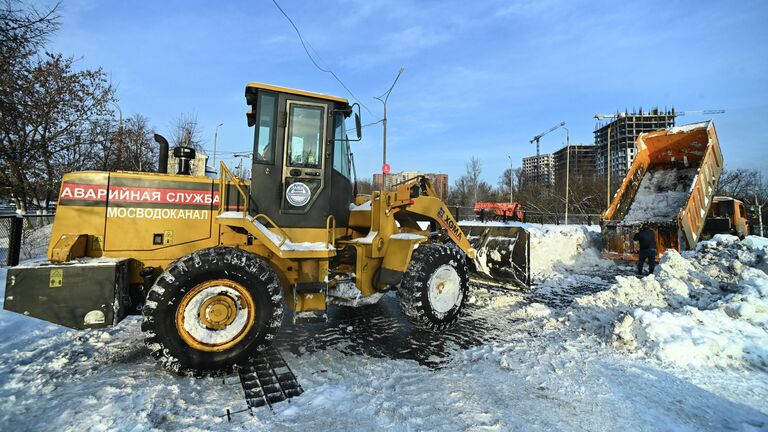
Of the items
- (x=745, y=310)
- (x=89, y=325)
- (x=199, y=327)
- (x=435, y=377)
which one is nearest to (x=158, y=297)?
(x=199, y=327)

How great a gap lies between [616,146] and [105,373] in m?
64.2

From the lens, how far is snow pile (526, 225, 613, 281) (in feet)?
35.4

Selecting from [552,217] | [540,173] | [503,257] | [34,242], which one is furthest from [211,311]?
[540,173]

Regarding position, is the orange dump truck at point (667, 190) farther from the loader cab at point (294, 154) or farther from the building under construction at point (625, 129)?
the building under construction at point (625, 129)

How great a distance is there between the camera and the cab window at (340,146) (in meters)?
4.91

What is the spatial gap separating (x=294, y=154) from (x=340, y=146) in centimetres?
70

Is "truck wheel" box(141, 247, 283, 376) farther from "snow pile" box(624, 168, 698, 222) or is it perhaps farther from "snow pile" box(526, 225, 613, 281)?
"snow pile" box(624, 168, 698, 222)

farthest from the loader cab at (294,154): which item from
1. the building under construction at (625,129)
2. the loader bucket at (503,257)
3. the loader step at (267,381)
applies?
the building under construction at (625,129)

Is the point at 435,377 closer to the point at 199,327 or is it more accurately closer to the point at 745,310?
the point at 199,327

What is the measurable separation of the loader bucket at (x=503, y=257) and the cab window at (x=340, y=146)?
3.33 meters

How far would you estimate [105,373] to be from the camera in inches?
147

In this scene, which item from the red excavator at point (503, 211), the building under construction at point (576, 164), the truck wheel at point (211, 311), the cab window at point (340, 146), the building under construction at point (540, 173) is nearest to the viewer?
the truck wheel at point (211, 311)

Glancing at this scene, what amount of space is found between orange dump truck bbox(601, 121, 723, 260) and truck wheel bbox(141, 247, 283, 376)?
1033 cm

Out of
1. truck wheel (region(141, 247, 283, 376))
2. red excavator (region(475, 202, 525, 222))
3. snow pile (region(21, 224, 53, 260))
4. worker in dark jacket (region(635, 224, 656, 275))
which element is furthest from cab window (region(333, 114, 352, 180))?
red excavator (region(475, 202, 525, 222))
